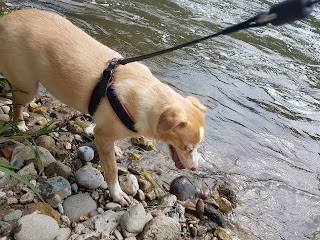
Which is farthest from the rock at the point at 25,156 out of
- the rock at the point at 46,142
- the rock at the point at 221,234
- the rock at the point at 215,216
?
the rock at the point at 221,234

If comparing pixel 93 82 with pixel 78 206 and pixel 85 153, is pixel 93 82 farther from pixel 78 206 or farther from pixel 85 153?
pixel 78 206

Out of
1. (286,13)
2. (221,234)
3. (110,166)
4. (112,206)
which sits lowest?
(221,234)

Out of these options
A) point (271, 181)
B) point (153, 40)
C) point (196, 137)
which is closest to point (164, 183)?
point (196, 137)

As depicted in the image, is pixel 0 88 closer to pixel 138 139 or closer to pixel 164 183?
pixel 138 139

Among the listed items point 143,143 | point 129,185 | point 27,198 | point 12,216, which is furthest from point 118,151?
point 12,216

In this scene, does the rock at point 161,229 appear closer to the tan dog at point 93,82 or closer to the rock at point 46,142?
the tan dog at point 93,82

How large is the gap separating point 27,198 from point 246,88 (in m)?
5.23

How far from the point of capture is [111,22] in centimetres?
915

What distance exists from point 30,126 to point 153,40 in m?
4.45

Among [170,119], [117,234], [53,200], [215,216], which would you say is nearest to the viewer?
[170,119]

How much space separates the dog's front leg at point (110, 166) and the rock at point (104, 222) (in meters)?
0.26

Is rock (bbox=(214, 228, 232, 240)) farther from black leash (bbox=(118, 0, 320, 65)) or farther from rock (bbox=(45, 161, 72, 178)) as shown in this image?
black leash (bbox=(118, 0, 320, 65))

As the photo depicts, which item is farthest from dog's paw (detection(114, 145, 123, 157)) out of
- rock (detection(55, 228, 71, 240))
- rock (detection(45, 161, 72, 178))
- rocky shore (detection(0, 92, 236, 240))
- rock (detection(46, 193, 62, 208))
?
rock (detection(55, 228, 71, 240))

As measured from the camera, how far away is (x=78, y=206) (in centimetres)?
389
